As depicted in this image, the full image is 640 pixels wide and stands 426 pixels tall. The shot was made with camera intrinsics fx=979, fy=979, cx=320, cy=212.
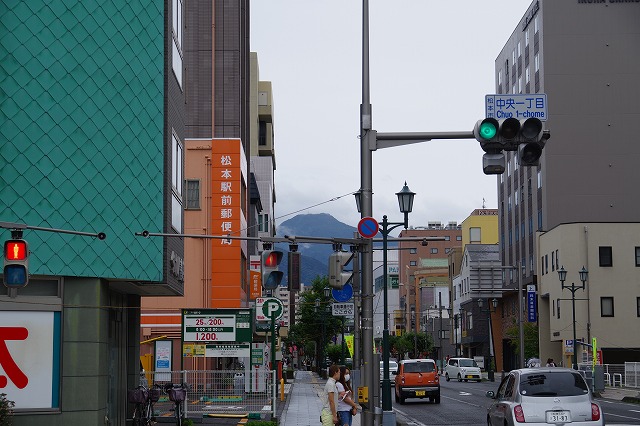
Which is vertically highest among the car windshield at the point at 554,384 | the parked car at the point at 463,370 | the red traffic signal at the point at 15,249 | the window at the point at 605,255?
the window at the point at 605,255

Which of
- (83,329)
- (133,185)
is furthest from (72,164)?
(83,329)

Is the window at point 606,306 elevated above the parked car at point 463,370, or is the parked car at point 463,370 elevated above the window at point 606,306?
the window at point 606,306

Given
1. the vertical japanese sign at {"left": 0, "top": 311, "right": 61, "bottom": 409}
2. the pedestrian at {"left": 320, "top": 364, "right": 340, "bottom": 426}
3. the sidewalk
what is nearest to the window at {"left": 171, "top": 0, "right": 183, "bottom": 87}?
the vertical japanese sign at {"left": 0, "top": 311, "right": 61, "bottom": 409}

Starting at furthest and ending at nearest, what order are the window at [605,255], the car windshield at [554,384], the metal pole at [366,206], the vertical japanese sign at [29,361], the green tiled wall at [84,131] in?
1. the window at [605,255]
2. the green tiled wall at [84,131]
3. the vertical japanese sign at [29,361]
4. the metal pole at [366,206]
5. the car windshield at [554,384]

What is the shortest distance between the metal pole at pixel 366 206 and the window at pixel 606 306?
5324 centimetres

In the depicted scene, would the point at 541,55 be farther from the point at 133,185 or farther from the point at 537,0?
the point at 133,185

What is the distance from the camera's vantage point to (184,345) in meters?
35.1

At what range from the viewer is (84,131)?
69.1ft

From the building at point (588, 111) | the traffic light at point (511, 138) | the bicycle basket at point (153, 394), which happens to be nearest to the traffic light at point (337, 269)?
the traffic light at point (511, 138)

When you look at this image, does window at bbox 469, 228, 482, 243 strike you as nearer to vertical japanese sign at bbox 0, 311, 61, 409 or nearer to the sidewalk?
the sidewalk

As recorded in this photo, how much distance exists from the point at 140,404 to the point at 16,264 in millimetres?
10873

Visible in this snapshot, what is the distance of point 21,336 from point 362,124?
8137 millimetres

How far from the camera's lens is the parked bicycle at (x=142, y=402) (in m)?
24.5

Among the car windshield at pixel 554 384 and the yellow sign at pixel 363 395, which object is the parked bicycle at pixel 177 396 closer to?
the yellow sign at pixel 363 395
